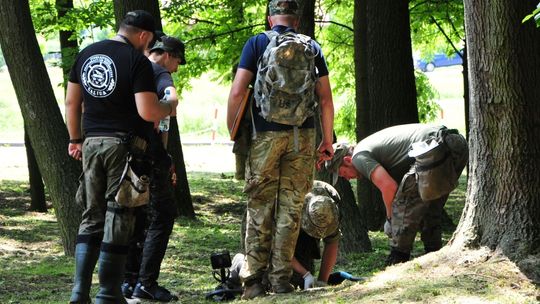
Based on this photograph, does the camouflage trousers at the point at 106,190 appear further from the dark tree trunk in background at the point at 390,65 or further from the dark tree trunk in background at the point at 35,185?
the dark tree trunk in background at the point at 35,185

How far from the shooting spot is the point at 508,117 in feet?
20.5

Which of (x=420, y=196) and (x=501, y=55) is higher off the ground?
(x=501, y=55)

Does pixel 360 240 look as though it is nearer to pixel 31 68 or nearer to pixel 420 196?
pixel 420 196

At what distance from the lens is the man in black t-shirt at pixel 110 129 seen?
19.7 ft

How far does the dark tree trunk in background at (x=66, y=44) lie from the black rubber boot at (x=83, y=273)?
8000 mm

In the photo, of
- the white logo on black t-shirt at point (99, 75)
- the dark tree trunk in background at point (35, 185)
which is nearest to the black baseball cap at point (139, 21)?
the white logo on black t-shirt at point (99, 75)

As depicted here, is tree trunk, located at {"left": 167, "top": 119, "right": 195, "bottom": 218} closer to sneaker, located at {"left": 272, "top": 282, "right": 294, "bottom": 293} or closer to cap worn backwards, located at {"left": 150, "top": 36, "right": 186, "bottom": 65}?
cap worn backwards, located at {"left": 150, "top": 36, "right": 186, "bottom": 65}

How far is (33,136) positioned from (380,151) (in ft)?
13.7

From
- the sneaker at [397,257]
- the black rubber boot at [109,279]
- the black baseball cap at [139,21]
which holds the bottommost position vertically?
the sneaker at [397,257]

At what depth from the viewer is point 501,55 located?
246 inches

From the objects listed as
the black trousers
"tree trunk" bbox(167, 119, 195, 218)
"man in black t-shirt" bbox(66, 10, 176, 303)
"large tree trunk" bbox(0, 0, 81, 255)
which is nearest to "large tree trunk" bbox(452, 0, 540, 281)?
"man in black t-shirt" bbox(66, 10, 176, 303)

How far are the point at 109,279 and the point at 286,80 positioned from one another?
5.72ft

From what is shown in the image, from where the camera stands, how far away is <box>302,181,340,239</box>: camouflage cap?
671 cm

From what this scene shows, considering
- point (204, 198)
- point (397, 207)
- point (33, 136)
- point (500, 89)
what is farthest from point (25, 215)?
point (500, 89)
